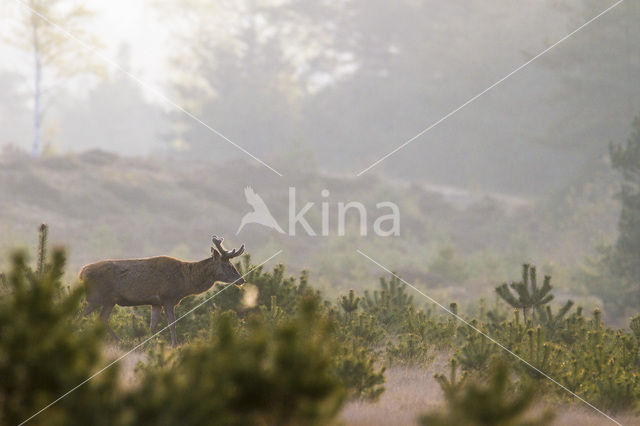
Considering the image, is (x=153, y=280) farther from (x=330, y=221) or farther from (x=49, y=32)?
(x=49, y=32)

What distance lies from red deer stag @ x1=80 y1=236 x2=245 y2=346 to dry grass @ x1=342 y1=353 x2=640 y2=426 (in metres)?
2.77

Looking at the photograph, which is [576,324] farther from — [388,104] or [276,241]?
[388,104]

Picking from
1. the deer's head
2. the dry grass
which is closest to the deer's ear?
the deer's head

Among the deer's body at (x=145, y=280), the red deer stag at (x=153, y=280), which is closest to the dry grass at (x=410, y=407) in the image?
the red deer stag at (x=153, y=280)

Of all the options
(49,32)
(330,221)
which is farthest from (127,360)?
(49,32)

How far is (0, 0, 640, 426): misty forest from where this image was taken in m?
3.58

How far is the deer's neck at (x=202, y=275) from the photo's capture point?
9.74m

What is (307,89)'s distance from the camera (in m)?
64.7

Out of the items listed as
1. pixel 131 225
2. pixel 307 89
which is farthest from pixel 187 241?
Result: pixel 307 89

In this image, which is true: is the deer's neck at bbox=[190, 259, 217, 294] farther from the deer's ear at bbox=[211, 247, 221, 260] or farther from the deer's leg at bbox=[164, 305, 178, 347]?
the deer's leg at bbox=[164, 305, 178, 347]

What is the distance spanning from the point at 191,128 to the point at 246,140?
584 centimetres

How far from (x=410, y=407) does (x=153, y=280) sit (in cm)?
398

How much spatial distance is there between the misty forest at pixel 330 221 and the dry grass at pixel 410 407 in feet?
0.16

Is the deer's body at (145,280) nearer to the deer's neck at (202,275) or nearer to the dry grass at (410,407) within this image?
the deer's neck at (202,275)
